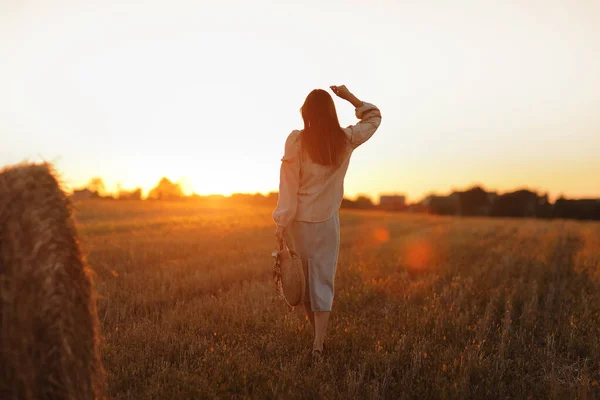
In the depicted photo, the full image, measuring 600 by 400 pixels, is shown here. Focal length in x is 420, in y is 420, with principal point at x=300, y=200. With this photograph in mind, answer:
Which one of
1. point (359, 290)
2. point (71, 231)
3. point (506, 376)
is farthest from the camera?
point (359, 290)

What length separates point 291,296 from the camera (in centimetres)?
433

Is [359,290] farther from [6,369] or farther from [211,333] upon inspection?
[6,369]

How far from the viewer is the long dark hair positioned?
163 inches

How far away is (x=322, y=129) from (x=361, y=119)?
66cm

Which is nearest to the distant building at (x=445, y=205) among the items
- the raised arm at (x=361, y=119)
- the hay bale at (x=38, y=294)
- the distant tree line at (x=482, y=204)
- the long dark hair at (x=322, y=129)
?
the distant tree line at (x=482, y=204)

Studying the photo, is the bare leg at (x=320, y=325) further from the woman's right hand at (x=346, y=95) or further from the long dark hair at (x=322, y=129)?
the woman's right hand at (x=346, y=95)

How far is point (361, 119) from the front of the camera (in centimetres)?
459

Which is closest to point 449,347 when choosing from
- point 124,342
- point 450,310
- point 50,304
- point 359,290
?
point 450,310

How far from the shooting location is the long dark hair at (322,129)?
4.15m

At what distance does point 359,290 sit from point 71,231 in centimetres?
500

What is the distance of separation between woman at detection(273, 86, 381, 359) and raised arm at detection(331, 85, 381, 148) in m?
0.01

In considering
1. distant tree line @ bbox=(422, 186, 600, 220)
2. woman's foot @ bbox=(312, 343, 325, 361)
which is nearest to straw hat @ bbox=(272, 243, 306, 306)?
woman's foot @ bbox=(312, 343, 325, 361)

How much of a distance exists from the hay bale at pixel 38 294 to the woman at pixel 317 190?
6.86 ft

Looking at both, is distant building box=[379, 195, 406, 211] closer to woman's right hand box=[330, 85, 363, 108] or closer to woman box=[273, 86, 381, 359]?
woman's right hand box=[330, 85, 363, 108]
